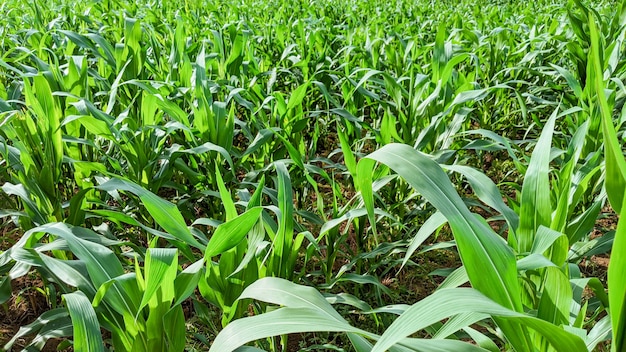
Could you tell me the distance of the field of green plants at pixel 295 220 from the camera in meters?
0.75

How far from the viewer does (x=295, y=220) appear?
1.71m

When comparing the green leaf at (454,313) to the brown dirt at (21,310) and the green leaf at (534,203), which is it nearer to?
the green leaf at (534,203)

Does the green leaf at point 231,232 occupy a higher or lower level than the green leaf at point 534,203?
lower

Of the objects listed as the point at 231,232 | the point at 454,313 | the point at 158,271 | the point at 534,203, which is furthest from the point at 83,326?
the point at 534,203

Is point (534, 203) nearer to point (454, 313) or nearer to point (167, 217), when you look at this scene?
point (454, 313)

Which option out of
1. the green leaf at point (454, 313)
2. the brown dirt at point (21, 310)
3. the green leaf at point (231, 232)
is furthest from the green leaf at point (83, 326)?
the brown dirt at point (21, 310)

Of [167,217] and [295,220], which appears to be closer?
[167,217]

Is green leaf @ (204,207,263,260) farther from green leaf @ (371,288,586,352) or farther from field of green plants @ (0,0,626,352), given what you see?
green leaf @ (371,288,586,352)

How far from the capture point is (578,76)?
108 inches

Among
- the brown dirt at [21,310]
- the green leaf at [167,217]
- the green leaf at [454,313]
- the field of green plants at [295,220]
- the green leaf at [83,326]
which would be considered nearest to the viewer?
the green leaf at [454,313]

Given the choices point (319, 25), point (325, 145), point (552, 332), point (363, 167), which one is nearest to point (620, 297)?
point (552, 332)

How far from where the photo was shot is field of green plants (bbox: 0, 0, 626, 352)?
75 cm

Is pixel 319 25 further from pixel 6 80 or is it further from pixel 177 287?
pixel 177 287

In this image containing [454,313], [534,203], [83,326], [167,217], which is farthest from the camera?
[167,217]
